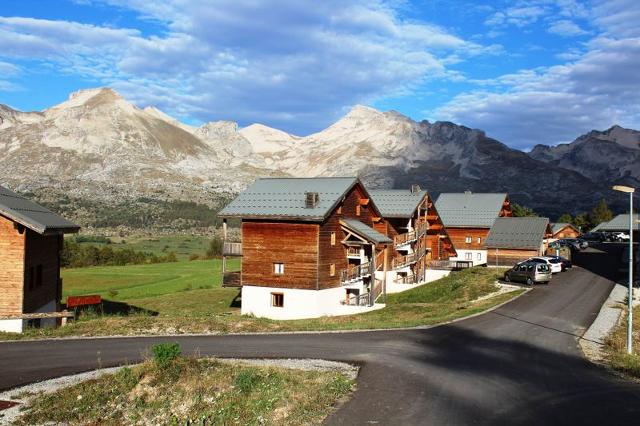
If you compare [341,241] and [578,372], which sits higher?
[341,241]

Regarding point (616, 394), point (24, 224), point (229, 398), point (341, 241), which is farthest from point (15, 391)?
point (341, 241)

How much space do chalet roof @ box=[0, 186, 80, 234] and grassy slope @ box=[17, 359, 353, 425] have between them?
45.7ft

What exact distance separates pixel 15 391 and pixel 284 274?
1070 inches

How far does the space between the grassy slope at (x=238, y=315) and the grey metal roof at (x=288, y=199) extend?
8.16 meters

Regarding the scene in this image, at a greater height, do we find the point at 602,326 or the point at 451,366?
the point at 602,326

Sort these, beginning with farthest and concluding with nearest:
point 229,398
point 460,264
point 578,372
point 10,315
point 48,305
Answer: point 460,264 → point 48,305 → point 10,315 → point 578,372 → point 229,398

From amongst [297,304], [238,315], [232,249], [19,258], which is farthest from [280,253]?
[19,258]

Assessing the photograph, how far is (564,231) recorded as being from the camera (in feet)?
310

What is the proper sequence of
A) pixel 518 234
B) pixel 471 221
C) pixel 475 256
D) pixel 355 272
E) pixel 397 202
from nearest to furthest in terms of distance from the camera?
pixel 355 272
pixel 397 202
pixel 518 234
pixel 475 256
pixel 471 221

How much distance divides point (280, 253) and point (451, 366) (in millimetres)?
24657

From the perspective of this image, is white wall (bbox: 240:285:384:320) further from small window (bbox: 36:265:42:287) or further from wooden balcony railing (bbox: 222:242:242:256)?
small window (bbox: 36:265:42:287)

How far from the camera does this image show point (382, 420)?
15328 mm

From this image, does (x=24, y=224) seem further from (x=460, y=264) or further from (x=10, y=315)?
(x=460, y=264)

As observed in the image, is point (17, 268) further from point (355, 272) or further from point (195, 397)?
point (355, 272)
